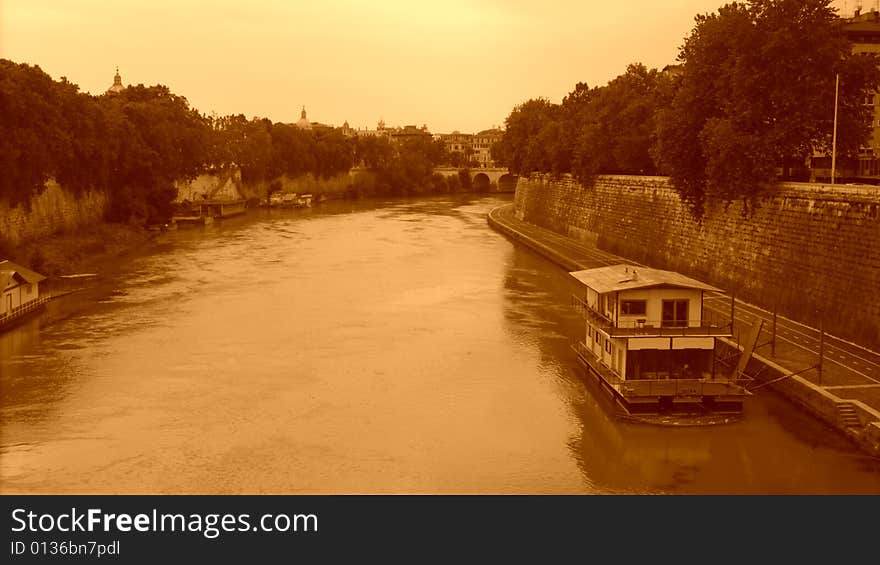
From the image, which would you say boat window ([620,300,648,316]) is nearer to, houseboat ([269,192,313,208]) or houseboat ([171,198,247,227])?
houseboat ([171,198,247,227])

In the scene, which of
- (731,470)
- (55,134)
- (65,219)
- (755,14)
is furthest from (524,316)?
(65,219)

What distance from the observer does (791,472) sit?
13.1m

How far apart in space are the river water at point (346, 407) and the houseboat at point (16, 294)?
0.46 meters

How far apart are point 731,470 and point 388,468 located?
4663mm

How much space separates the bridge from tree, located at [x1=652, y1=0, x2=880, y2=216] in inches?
2589

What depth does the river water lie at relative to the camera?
12.8 metres

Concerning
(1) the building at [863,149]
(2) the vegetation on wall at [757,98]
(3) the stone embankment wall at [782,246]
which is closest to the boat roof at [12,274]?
(2) the vegetation on wall at [757,98]

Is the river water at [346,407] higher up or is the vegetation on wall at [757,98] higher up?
the vegetation on wall at [757,98]

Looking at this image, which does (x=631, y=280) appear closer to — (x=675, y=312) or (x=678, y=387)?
(x=675, y=312)

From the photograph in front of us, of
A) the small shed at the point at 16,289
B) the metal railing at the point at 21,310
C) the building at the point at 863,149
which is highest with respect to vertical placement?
the building at the point at 863,149

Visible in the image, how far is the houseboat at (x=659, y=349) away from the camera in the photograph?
50.2 ft

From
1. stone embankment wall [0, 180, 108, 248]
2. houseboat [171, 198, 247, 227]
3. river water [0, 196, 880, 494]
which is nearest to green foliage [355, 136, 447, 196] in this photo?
houseboat [171, 198, 247, 227]

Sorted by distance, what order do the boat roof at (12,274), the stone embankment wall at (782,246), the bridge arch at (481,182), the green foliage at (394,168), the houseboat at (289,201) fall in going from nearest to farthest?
1. the stone embankment wall at (782,246)
2. the boat roof at (12,274)
3. the houseboat at (289,201)
4. the green foliage at (394,168)
5. the bridge arch at (481,182)

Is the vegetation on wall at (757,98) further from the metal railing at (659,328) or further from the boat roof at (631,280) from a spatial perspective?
the metal railing at (659,328)
